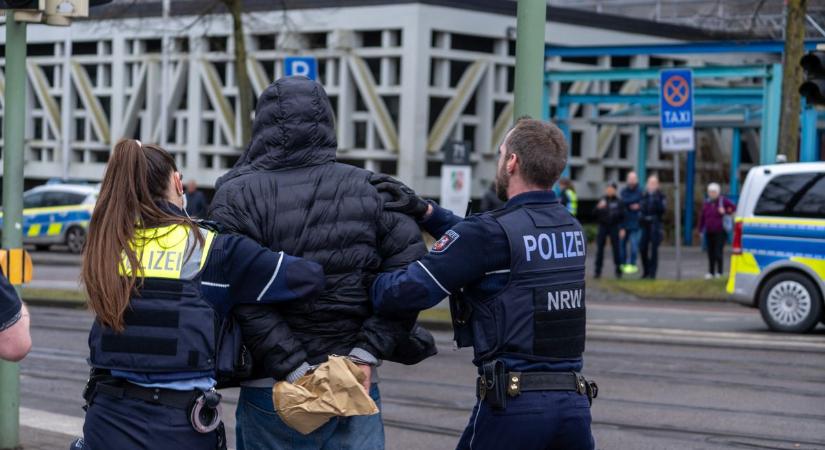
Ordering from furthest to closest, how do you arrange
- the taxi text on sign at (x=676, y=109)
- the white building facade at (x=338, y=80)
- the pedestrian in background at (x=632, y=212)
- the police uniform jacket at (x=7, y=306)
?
the white building facade at (x=338, y=80)
the pedestrian in background at (x=632, y=212)
the taxi text on sign at (x=676, y=109)
the police uniform jacket at (x=7, y=306)

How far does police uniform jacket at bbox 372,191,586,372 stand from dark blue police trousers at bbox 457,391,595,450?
115 millimetres

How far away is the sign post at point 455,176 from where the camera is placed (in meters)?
24.6

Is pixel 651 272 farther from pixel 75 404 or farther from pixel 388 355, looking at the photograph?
pixel 388 355

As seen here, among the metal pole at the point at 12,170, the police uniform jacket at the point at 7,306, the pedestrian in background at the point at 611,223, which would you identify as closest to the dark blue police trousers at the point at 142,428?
the police uniform jacket at the point at 7,306

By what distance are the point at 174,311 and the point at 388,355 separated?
73cm

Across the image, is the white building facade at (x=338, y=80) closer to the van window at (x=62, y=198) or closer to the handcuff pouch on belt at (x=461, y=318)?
the van window at (x=62, y=198)

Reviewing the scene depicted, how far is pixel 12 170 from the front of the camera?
7.82 m

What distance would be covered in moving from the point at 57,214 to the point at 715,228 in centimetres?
1603

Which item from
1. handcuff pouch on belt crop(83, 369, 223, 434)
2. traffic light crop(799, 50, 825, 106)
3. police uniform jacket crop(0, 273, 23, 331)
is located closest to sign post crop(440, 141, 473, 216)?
traffic light crop(799, 50, 825, 106)

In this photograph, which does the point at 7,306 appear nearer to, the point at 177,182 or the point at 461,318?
the point at 177,182

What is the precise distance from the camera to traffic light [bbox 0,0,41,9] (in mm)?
7441

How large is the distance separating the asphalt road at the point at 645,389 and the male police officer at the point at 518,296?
4.25 m

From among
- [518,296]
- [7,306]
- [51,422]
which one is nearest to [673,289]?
[51,422]

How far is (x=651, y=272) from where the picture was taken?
→ 81.3ft
